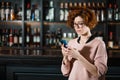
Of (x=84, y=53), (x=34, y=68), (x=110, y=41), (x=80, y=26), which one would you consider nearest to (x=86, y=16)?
(x=80, y=26)

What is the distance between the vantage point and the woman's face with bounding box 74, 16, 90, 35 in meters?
1.71

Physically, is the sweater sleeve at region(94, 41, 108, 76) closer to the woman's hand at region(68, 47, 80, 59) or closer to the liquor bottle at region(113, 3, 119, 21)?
the woman's hand at region(68, 47, 80, 59)

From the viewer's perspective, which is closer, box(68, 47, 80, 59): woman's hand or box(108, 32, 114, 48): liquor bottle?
box(68, 47, 80, 59): woman's hand

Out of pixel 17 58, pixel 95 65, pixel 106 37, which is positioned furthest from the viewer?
pixel 106 37

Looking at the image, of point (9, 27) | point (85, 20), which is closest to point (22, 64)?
point (85, 20)

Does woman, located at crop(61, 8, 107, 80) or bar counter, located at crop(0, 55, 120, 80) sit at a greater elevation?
woman, located at crop(61, 8, 107, 80)

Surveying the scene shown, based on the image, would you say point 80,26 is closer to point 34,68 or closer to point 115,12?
point 34,68

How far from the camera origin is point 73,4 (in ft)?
16.2

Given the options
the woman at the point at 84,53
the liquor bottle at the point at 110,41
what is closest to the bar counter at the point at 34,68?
the woman at the point at 84,53

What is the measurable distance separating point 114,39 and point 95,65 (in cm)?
337

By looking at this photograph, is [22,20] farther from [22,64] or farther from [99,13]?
[22,64]

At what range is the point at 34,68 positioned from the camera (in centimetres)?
269

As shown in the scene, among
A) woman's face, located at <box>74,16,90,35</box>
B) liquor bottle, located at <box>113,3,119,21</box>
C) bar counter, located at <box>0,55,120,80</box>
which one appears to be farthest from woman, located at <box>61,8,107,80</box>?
liquor bottle, located at <box>113,3,119,21</box>

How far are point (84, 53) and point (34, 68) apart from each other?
1086 millimetres
